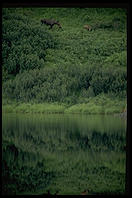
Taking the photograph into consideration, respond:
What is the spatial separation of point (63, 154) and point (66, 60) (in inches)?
37.1

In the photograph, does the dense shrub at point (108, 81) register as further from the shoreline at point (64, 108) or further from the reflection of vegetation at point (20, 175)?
the reflection of vegetation at point (20, 175)

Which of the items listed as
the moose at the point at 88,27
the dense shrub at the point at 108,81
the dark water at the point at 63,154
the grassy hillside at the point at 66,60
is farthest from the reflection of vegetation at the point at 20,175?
the moose at the point at 88,27

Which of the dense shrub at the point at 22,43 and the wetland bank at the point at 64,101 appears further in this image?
the dense shrub at the point at 22,43

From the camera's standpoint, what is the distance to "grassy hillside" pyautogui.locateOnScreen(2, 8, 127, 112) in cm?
314

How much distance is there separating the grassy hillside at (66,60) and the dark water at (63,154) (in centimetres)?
19

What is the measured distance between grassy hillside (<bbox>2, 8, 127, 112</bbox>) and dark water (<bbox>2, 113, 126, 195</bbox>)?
0.19 m

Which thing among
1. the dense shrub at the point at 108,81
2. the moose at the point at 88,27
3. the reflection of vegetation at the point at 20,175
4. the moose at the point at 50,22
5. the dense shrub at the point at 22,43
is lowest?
the reflection of vegetation at the point at 20,175

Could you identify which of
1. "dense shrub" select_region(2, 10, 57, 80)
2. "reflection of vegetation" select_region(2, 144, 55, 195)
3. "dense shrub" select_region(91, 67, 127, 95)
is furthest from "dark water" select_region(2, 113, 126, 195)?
"dense shrub" select_region(2, 10, 57, 80)

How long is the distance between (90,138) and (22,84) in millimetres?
843

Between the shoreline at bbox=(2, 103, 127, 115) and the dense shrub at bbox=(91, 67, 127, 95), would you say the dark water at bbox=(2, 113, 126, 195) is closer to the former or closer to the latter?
the shoreline at bbox=(2, 103, 127, 115)

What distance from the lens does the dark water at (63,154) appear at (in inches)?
109

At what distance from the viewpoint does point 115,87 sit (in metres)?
3.29

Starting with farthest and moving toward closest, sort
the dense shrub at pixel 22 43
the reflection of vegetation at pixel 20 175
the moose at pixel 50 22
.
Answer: the moose at pixel 50 22 → the dense shrub at pixel 22 43 → the reflection of vegetation at pixel 20 175

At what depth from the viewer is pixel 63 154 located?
3031 millimetres
